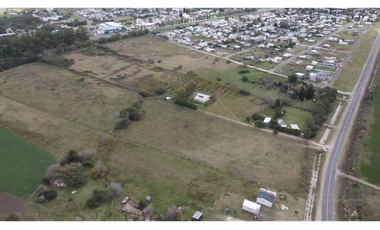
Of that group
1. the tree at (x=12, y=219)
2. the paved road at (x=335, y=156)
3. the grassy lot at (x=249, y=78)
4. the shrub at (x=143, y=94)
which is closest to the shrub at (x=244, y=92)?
the grassy lot at (x=249, y=78)

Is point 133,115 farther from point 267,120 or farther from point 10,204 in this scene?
point 267,120

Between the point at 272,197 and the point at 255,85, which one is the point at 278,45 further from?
the point at 272,197

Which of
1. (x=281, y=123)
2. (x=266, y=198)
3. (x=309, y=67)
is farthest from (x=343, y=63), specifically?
(x=266, y=198)

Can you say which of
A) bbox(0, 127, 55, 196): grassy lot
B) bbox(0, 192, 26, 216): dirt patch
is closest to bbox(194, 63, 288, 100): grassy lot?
bbox(0, 127, 55, 196): grassy lot

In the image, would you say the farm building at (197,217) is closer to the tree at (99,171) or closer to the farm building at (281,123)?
the tree at (99,171)

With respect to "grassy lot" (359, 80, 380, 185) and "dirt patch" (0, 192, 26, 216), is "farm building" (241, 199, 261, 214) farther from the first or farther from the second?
"dirt patch" (0, 192, 26, 216)

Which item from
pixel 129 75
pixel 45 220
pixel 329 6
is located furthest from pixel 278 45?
pixel 329 6
